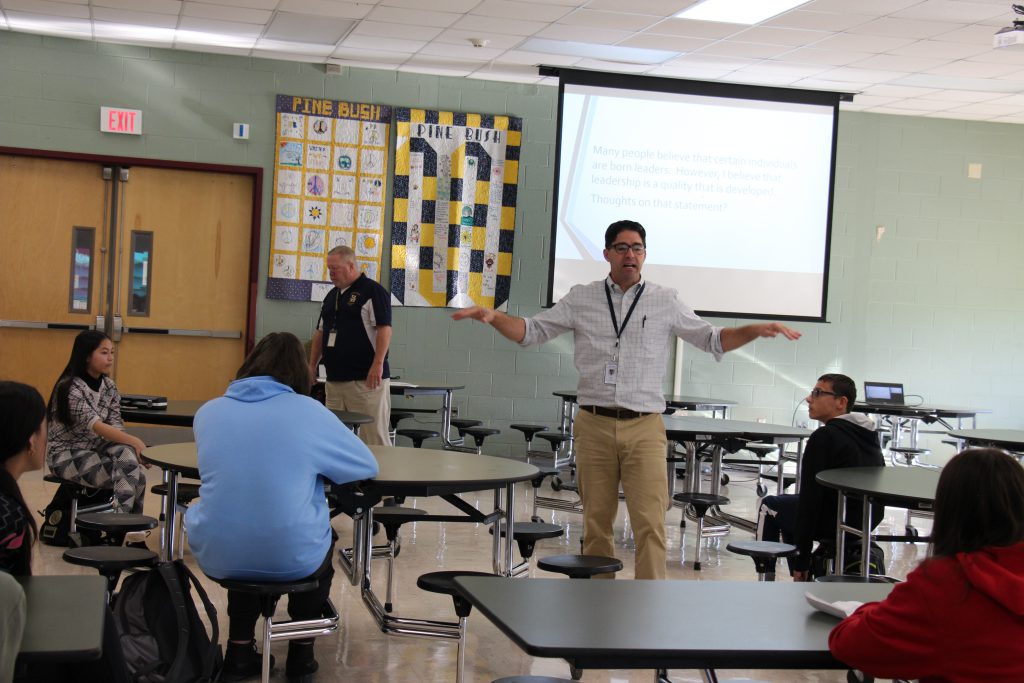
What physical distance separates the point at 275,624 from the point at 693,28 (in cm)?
496

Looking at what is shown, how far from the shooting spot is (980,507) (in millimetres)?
1829

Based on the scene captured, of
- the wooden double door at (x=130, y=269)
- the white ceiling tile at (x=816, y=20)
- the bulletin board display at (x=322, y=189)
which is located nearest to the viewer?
the white ceiling tile at (x=816, y=20)

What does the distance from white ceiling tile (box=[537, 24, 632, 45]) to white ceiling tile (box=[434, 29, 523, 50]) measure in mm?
242

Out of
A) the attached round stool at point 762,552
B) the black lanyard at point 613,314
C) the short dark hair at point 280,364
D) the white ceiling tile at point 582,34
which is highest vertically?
the white ceiling tile at point 582,34

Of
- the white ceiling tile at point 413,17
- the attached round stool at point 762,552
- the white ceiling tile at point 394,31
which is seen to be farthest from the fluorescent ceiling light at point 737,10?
A: the attached round stool at point 762,552

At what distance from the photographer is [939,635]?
1.82 m

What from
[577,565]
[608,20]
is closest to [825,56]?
[608,20]

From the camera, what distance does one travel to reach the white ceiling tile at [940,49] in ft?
22.6

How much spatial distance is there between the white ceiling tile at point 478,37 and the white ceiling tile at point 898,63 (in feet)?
7.92

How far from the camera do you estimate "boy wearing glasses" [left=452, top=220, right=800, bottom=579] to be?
3904 mm

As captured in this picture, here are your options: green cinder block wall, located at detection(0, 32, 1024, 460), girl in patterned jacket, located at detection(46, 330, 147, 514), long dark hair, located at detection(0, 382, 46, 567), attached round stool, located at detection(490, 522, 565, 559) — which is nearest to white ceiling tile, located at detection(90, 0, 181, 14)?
green cinder block wall, located at detection(0, 32, 1024, 460)

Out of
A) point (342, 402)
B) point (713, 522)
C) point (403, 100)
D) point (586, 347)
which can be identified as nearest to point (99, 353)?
point (342, 402)

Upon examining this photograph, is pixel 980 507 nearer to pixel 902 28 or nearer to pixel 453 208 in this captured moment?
pixel 902 28

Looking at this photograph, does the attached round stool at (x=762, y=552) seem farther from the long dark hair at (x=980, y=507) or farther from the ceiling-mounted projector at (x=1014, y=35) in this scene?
the ceiling-mounted projector at (x=1014, y=35)
